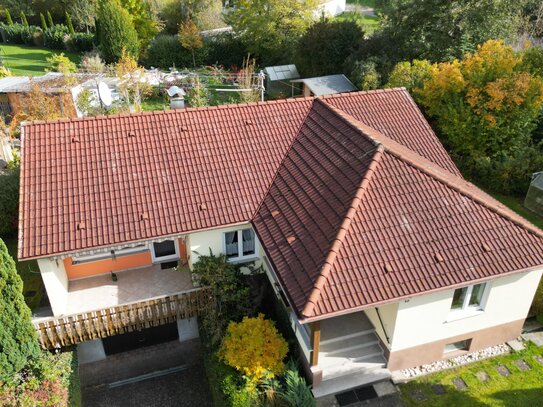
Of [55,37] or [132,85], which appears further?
[55,37]

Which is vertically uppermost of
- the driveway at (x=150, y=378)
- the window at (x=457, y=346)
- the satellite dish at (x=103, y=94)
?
the satellite dish at (x=103, y=94)

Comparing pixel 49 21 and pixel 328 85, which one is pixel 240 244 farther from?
pixel 49 21

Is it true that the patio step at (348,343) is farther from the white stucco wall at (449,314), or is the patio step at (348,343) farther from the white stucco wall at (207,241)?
the white stucco wall at (207,241)

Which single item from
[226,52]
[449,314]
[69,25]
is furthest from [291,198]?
[69,25]

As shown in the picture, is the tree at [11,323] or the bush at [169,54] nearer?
the tree at [11,323]

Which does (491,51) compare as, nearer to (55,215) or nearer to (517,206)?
(517,206)

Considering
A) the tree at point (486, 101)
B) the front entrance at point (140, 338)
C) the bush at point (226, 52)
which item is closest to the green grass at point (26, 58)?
the bush at point (226, 52)
